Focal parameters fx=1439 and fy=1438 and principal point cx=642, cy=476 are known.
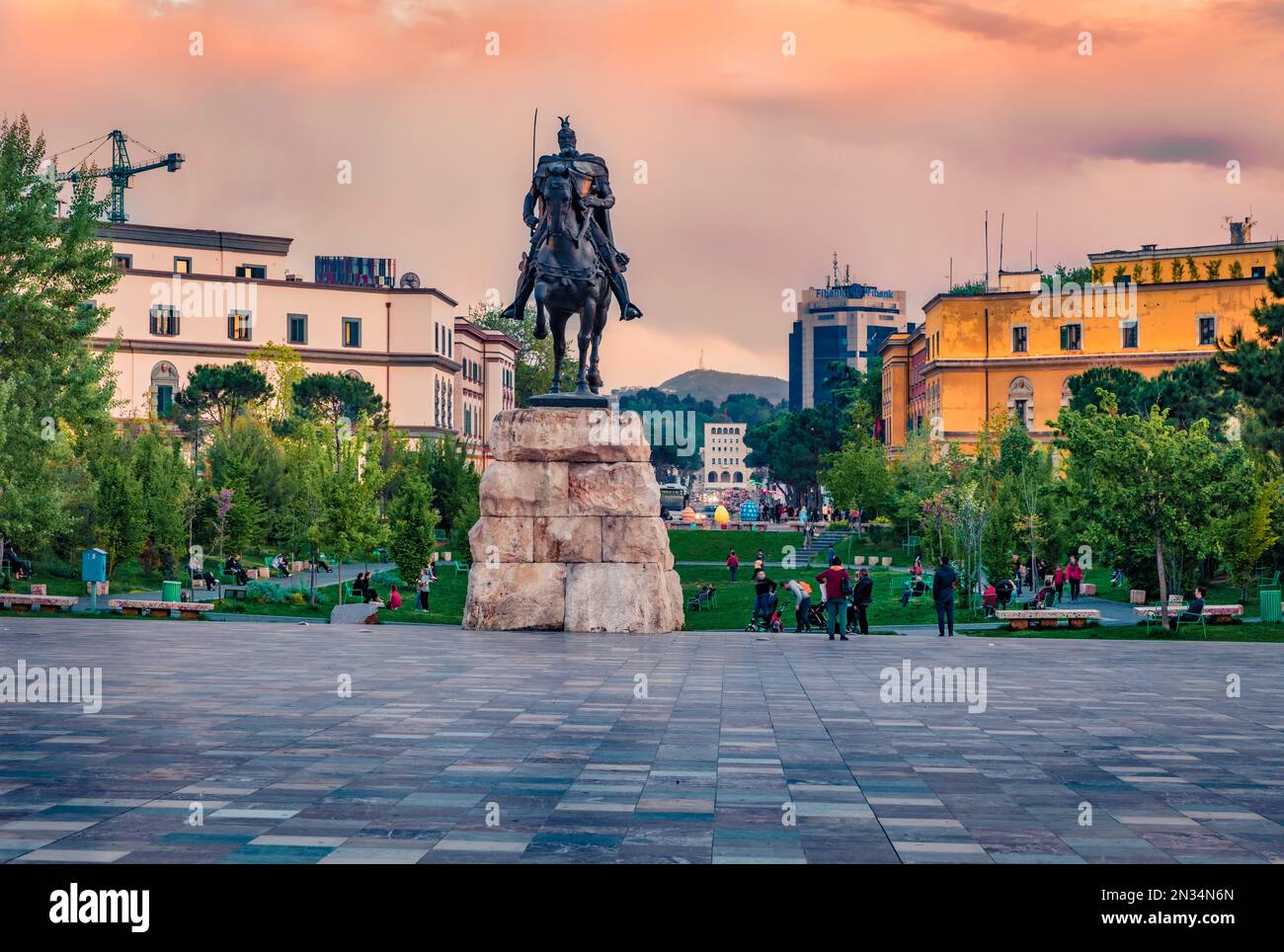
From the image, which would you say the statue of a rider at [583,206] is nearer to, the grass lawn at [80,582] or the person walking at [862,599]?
the person walking at [862,599]

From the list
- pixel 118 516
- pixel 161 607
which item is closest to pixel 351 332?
pixel 118 516

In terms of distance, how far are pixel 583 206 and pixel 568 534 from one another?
16.5ft

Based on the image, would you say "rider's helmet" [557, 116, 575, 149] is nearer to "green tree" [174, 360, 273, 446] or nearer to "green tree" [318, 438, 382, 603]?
"green tree" [318, 438, 382, 603]

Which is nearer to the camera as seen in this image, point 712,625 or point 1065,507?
point 712,625

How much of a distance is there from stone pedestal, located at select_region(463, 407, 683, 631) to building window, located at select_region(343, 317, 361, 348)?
77.9m

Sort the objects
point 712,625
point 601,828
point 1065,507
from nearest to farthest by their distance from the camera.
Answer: point 601,828 < point 712,625 < point 1065,507

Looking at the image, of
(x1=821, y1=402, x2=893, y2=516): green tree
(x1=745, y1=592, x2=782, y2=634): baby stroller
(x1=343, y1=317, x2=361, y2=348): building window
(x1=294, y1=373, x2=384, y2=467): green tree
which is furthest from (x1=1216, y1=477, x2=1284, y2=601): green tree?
(x1=343, y1=317, x2=361, y2=348): building window

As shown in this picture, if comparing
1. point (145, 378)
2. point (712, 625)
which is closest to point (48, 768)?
point (712, 625)

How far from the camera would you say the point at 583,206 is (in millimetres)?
21875

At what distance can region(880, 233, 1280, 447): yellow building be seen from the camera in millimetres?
81312

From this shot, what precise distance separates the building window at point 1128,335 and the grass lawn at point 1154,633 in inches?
A: 2294

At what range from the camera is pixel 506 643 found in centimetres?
1884

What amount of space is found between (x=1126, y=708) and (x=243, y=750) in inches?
302

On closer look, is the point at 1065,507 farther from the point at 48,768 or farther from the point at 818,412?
the point at 818,412
